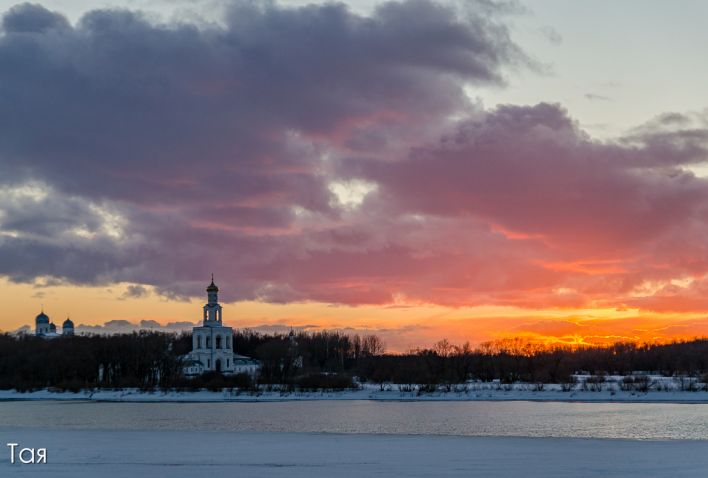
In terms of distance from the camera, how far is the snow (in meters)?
23.3

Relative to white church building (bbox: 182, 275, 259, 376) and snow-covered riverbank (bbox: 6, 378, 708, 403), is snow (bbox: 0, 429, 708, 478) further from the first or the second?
white church building (bbox: 182, 275, 259, 376)

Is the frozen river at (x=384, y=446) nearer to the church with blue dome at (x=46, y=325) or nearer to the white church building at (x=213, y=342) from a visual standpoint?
the white church building at (x=213, y=342)

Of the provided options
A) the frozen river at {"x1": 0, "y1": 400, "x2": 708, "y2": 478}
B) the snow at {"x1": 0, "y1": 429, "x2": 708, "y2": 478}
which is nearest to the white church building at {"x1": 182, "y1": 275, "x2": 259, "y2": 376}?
the frozen river at {"x1": 0, "y1": 400, "x2": 708, "y2": 478}

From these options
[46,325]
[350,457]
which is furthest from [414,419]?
[46,325]

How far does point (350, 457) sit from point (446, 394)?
179 ft

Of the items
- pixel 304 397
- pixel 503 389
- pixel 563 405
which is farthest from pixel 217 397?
pixel 563 405

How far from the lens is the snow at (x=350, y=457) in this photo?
23266 millimetres

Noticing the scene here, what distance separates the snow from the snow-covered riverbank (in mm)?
42820

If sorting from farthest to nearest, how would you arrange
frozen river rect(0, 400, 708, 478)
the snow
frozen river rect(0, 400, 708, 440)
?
frozen river rect(0, 400, 708, 440) → frozen river rect(0, 400, 708, 478) → the snow

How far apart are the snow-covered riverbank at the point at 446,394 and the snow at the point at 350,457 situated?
140 ft

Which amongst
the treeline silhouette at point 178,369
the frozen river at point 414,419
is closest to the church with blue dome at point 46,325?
the treeline silhouette at point 178,369

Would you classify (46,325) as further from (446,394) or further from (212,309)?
(446,394)

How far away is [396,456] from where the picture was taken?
89.8ft

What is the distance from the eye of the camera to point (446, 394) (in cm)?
8012
